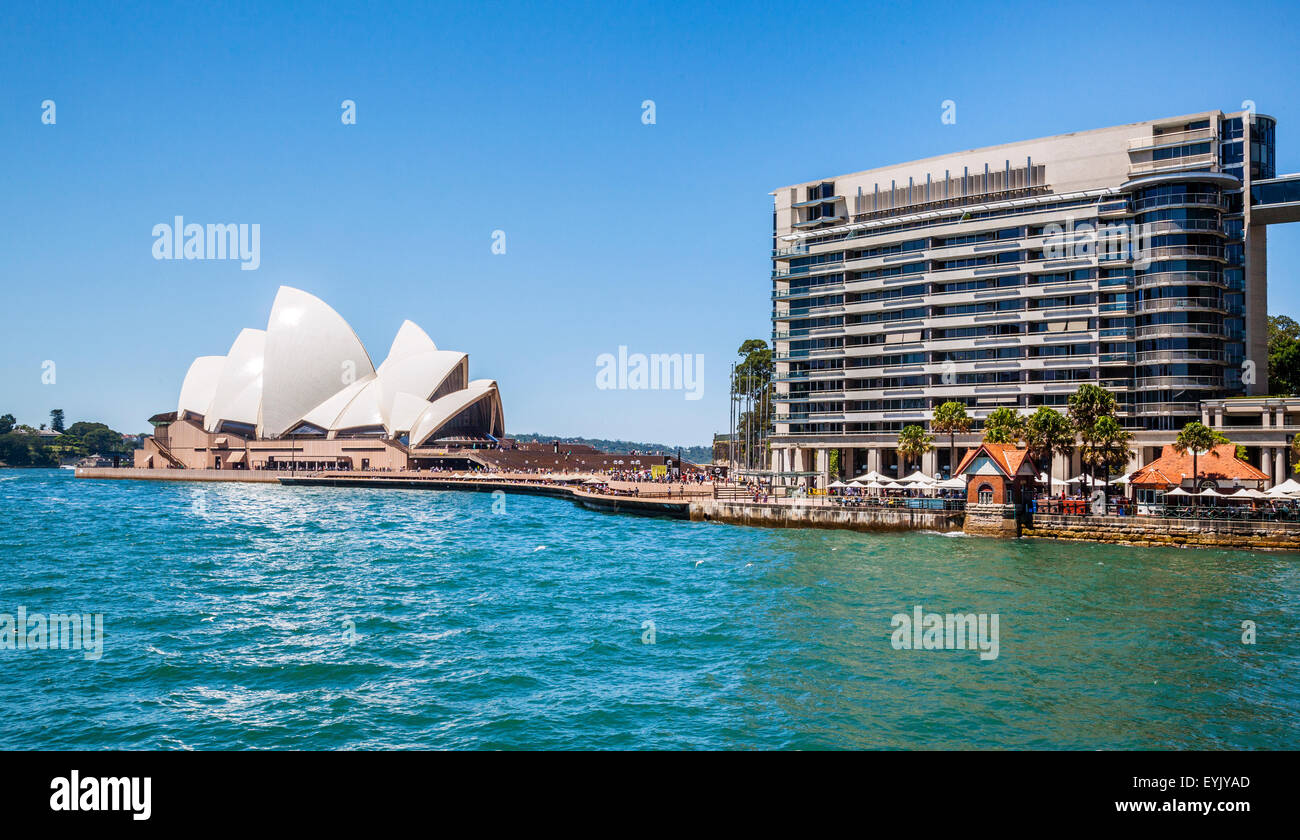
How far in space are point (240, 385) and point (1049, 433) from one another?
137764 mm

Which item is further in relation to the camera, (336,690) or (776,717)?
(336,690)

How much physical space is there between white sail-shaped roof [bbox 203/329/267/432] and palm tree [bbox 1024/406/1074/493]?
131048 millimetres

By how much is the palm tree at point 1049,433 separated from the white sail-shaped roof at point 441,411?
9917cm

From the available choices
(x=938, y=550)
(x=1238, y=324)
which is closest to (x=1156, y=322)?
(x=1238, y=324)

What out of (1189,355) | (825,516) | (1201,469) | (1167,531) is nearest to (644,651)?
(825,516)

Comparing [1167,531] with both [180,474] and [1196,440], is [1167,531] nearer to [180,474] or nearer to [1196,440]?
[1196,440]

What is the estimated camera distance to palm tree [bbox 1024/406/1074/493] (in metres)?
59.5

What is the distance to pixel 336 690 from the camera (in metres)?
19.8

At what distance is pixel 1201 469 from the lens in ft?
175

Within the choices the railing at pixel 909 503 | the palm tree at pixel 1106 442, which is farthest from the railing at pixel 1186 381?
the railing at pixel 909 503

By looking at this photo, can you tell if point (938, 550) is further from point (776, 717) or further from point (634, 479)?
point (634, 479)

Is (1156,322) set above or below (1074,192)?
below

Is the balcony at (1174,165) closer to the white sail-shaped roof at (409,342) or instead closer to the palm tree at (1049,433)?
the palm tree at (1049,433)
